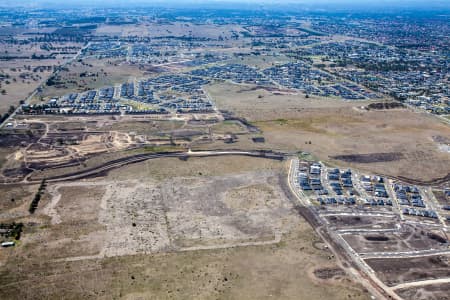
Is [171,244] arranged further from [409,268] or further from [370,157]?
[370,157]

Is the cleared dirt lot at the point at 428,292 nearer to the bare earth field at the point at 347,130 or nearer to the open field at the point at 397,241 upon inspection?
the open field at the point at 397,241

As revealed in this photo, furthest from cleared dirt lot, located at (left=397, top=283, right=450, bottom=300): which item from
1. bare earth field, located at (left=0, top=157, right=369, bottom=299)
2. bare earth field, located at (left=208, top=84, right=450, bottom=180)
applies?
bare earth field, located at (left=208, top=84, right=450, bottom=180)

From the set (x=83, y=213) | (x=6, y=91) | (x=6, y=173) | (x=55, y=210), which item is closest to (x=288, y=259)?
(x=83, y=213)

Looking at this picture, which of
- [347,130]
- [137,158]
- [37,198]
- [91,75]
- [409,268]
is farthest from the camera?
[91,75]

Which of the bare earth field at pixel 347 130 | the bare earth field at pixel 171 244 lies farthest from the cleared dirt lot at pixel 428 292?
the bare earth field at pixel 347 130

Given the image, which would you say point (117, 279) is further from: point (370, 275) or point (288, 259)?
point (370, 275)

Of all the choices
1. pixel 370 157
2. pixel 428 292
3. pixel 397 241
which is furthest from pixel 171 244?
pixel 370 157
